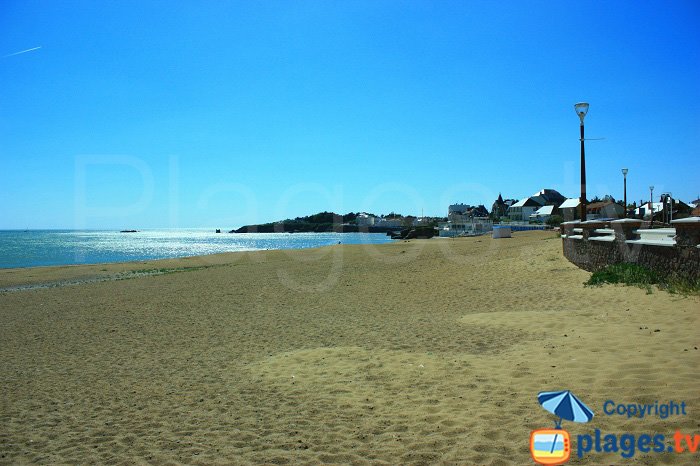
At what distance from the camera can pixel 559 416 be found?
3359mm

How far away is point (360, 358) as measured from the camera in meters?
7.94

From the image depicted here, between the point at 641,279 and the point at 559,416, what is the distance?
393 inches

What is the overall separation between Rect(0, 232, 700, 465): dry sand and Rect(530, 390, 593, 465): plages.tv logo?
1.38ft

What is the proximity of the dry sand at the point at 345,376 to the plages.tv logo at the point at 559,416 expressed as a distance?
0.42 m

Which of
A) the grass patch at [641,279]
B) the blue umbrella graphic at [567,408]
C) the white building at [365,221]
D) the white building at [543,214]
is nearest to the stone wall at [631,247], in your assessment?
the grass patch at [641,279]

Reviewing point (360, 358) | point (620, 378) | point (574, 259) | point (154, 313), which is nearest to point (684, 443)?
point (620, 378)

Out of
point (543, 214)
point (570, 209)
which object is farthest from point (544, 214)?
point (570, 209)

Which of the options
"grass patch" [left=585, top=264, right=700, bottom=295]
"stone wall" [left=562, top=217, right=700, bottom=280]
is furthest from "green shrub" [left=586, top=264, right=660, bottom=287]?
"stone wall" [left=562, top=217, right=700, bottom=280]

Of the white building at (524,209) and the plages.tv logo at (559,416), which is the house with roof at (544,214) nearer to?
the white building at (524,209)

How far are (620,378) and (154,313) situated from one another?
11.9 m

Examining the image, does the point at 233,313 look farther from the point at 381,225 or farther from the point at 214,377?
the point at 381,225

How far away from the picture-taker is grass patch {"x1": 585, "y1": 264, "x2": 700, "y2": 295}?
32.6 ft

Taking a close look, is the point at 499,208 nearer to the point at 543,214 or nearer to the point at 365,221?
the point at 543,214

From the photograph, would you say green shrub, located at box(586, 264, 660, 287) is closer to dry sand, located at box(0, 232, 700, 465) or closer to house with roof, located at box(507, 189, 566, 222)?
dry sand, located at box(0, 232, 700, 465)
